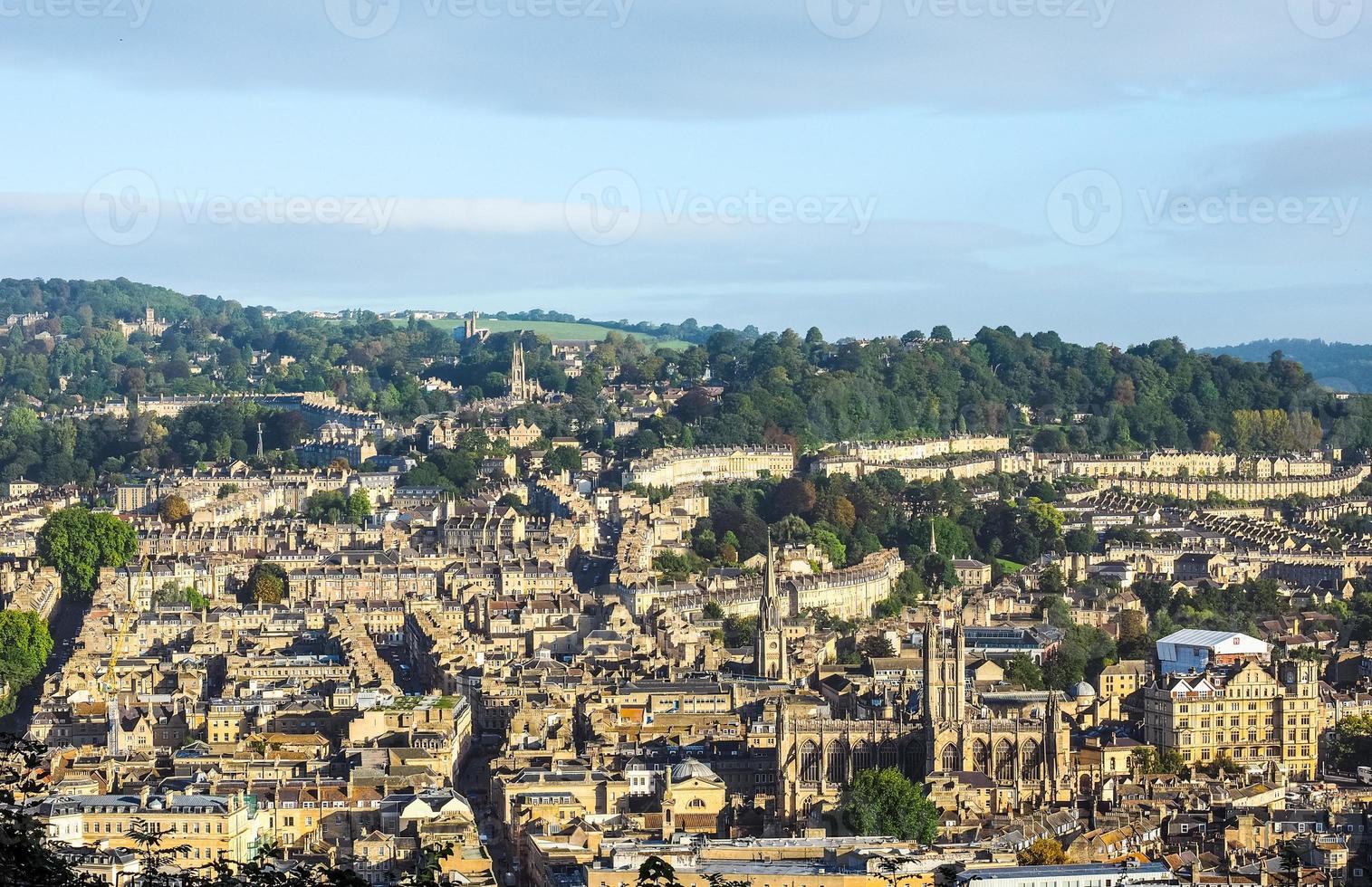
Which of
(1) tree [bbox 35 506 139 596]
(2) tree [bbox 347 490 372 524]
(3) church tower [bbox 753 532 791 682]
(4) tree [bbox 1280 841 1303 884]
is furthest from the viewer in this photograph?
(2) tree [bbox 347 490 372 524]

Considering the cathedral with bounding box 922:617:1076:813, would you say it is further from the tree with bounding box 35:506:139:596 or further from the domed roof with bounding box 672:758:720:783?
the tree with bounding box 35:506:139:596

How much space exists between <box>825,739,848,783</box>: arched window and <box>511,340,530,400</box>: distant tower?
61.7 metres

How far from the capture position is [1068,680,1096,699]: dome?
49.4m

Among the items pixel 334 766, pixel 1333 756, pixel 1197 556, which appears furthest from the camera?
pixel 1197 556

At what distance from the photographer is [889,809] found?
38.9 metres

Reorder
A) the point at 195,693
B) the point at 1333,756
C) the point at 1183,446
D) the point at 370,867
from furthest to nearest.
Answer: the point at 1183,446, the point at 195,693, the point at 1333,756, the point at 370,867

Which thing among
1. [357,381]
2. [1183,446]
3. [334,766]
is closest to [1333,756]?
[334,766]

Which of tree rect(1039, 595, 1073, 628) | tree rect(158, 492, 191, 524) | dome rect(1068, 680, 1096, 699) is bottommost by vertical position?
dome rect(1068, 680, 1096, 699)

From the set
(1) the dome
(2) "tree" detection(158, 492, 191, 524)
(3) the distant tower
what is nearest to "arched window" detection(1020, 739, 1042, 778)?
(1) the dome

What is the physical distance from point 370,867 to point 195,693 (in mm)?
14675

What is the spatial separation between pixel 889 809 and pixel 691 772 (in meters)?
3.40

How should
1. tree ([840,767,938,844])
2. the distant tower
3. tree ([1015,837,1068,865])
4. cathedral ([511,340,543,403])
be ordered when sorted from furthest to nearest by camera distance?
the distant tower → cathedral ([511,340,543,403]) → tree ([840,767,938,844]) → tree ([1015,837,1068,865])

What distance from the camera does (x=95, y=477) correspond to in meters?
88.6

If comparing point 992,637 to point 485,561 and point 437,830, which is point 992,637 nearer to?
point 485,561
